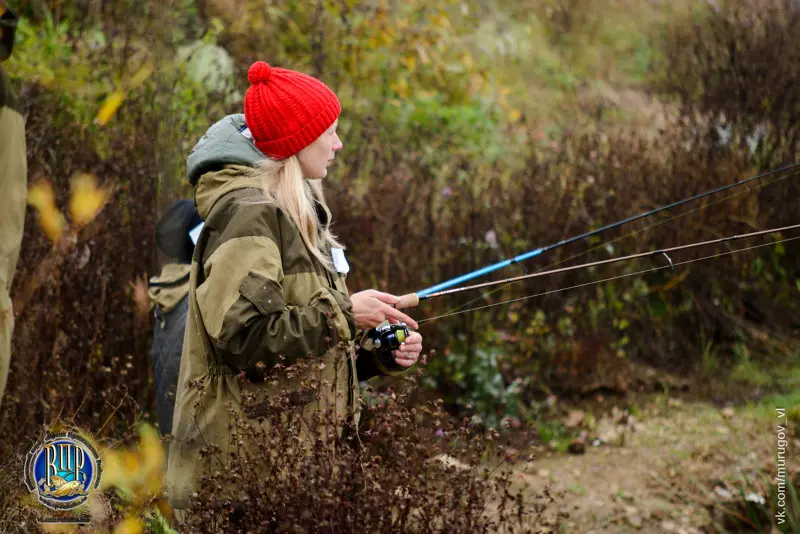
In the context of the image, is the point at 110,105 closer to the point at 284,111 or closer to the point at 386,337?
the point at 284,111

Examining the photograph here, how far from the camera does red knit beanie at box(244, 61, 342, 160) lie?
2.42m

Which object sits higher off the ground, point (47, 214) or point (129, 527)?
point (47, 214)

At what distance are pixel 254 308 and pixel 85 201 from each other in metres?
1.86

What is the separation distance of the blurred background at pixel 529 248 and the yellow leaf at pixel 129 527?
992 mm

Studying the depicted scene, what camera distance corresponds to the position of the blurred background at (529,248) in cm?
405

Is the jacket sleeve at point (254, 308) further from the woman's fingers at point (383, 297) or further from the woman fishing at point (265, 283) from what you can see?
the woman's fingers at point (383, 297)

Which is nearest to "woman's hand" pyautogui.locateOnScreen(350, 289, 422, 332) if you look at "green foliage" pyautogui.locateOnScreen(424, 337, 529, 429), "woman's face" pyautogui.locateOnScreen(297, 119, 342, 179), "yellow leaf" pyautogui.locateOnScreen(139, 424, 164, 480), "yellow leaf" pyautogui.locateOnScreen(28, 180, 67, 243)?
"woman's face" pyautogui.locateOnScreen(297, 119, 342, 179)

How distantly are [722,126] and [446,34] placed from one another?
2.59 meters

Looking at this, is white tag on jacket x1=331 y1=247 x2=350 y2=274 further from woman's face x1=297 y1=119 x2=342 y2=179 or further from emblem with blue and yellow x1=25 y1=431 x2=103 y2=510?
emblem with blue and yellow x1=25 y1=431 x2=103 y2=510

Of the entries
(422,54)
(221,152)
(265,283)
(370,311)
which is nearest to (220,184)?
(221,152)

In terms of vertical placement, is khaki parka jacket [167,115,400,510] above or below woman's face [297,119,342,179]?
below

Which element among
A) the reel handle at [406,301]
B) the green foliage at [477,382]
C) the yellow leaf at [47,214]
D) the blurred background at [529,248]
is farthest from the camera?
the green foliage at [477,382]

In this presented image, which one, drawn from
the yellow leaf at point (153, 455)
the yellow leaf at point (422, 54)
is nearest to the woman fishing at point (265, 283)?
the yellow leaf at point (153, 455)

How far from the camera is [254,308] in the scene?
220 cm
